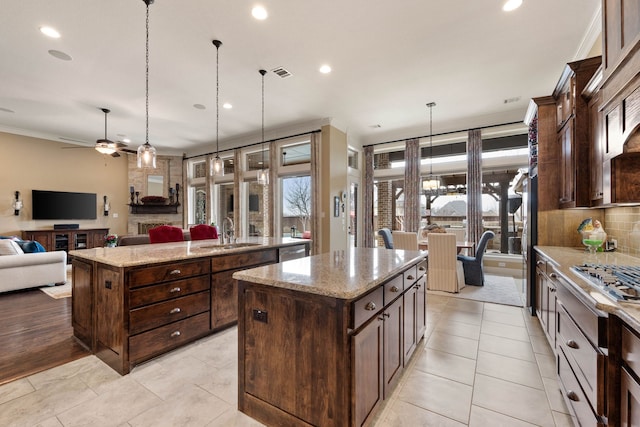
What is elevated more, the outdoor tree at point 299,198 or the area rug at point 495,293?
→ the outdoor tree at point 299,198

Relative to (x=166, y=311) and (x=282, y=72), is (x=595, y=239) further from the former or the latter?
(x=282, y=72)

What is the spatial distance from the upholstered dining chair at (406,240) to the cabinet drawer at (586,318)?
2.78 m

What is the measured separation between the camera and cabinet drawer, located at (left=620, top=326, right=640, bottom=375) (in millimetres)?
1037

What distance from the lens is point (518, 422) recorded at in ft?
5.58

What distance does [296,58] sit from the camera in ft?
12.3

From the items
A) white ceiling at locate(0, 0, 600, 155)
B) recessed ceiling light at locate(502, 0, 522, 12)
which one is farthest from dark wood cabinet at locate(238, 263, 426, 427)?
recessed ceiling light at locate(502, 0, 522, 12)

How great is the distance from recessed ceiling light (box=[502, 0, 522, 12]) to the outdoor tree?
15.5 ft

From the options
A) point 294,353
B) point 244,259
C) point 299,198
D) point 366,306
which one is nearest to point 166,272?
point 244,259

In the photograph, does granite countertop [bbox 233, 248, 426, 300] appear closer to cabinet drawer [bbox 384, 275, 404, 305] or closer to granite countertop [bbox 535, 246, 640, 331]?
cabinet drawer [bbox 384, 275, 404, 305]

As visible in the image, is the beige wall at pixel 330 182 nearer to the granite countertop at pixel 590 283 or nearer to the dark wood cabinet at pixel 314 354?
the granite countertop at pixel 590 283

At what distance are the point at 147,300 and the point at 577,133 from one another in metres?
4.06

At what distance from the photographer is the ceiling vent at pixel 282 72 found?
404 centimetres

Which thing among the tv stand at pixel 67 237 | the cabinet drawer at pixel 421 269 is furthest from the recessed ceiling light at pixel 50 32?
the tv stand at pixel 67 237

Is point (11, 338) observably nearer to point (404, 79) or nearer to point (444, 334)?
point (444, 334)
